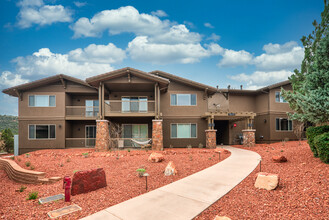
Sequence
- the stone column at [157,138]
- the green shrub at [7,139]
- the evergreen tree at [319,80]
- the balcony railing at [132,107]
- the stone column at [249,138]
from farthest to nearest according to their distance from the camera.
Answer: the green shrub at [7,139], the stone column at [249,138], the balcony railing at [132,107], the stone column at [157,138], the evergreen tree at [319,80]

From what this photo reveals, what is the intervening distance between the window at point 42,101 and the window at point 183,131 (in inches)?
440

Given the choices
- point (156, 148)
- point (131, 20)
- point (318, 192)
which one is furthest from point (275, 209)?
point (131, 20)

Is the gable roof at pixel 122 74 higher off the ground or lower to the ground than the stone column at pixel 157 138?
higher

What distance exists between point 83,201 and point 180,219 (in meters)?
2.78

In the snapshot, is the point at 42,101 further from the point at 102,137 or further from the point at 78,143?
the point at 102,137

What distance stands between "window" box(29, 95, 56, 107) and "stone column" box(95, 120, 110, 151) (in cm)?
656

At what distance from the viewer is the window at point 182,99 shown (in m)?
17.5

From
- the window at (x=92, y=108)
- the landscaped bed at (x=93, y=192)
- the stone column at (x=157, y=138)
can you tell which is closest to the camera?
the landscaped bed at (x=93, y=192)

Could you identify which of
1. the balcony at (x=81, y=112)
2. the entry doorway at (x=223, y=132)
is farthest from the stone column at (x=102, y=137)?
the entry doorway at (x=223, y=132)

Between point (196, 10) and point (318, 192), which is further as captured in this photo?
point (196, 10)

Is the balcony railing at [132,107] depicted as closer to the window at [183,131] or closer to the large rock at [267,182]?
the window at [183,131]

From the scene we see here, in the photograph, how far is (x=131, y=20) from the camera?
1891cm

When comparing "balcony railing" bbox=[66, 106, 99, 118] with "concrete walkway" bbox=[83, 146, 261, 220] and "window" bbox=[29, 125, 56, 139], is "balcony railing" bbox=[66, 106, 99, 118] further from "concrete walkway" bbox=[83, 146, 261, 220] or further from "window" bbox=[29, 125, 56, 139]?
"concrete walkway" bbox=[83, 146, 261, 220]

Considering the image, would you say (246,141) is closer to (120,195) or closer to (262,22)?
(262,22)
